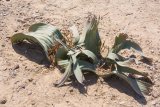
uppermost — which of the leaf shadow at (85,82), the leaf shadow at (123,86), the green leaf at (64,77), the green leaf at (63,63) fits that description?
the green leaf at (63,63)

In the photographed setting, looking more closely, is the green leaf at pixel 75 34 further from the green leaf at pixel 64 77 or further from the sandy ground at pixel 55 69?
the green leaf at pixel 64 77

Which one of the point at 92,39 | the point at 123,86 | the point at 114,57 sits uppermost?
the point at 92,39

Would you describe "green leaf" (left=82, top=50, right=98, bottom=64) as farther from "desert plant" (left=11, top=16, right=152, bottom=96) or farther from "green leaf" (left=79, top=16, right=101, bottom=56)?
"green leaf" (left=79, top=16, right=101, bottom=56)

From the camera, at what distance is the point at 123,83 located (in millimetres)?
3562

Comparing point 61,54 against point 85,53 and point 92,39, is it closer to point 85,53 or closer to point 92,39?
point 85,53

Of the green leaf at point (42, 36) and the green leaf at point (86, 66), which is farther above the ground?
the green leaf at point (42, 36)

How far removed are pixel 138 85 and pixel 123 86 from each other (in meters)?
0.15

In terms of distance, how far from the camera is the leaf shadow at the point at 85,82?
11.2ft

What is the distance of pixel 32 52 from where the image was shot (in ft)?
12.5

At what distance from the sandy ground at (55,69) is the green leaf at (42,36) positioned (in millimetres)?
124

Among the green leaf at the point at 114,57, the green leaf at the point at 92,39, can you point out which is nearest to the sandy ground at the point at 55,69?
the green leaf at the point at 114,57

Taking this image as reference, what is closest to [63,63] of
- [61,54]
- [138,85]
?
[61,54]

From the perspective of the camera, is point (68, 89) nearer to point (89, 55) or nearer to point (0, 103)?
point (89, 55)

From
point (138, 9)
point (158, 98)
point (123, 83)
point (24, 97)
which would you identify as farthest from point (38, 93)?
point (138, 9)
